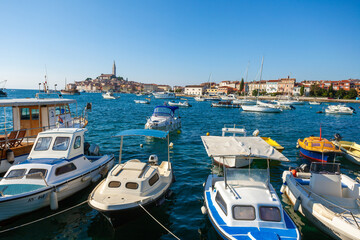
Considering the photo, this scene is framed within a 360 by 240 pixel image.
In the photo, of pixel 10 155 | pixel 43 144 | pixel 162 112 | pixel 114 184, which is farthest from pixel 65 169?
pixel 162 112

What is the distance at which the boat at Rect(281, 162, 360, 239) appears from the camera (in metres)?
8.35

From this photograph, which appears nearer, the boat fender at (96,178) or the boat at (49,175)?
the boat at (49,175)

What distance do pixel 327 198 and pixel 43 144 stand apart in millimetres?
14471

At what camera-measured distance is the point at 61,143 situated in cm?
1195

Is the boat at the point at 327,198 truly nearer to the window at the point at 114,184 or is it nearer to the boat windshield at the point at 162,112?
the window at the point at 114,184

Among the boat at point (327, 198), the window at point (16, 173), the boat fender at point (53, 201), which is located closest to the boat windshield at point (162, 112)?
the boat at point (327, 198)

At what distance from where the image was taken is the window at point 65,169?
34.4ft

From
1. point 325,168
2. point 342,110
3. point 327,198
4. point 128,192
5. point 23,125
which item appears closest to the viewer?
point 128,192

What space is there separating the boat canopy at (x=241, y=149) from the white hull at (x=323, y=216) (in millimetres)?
1924

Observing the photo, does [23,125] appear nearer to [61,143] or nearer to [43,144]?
[43,144]

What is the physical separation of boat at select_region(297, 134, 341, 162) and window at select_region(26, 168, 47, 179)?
1922 centimetres

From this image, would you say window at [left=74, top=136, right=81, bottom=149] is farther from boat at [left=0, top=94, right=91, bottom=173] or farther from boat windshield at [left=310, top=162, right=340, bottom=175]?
boat windshield at [left=310, top=162, right=340, bottom=175]

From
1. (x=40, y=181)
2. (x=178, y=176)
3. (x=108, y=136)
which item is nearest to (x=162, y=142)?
(x=108, y=136)

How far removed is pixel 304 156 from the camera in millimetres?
19781
